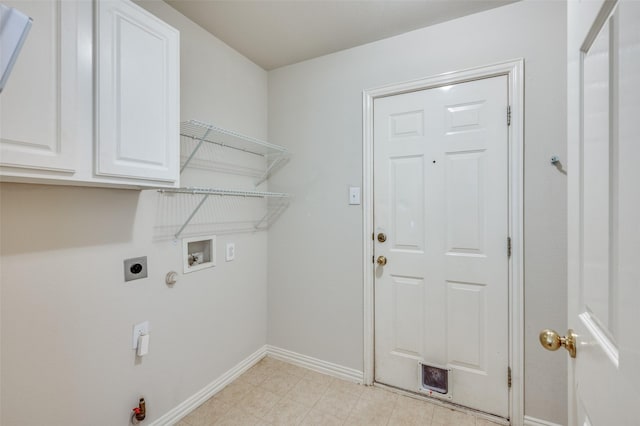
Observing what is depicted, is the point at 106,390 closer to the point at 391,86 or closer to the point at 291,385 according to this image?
the point at 291,385

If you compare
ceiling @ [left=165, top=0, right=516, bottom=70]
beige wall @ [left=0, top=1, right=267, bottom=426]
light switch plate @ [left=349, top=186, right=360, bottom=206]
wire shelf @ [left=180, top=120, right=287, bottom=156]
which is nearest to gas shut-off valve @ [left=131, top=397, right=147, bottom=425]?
beige wall @ [left=0, top=1, right=267, bottom=426]

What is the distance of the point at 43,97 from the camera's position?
2.88 feet

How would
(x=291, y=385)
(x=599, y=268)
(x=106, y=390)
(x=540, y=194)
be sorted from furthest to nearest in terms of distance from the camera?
1. (x=291, y=385)
2. (x=540, y=194)
3. (x=106, y=390)
4. (x=599, y=268)

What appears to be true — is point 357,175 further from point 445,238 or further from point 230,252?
point 230,252

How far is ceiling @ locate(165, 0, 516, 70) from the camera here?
1.58m

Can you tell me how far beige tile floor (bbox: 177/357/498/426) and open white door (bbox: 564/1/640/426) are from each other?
3.87 feet

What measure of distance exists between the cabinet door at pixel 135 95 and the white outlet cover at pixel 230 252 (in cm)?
79

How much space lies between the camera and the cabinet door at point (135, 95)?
103cm

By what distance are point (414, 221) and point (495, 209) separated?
460 mm

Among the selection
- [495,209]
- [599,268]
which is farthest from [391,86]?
[599,268]

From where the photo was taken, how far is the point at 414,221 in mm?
1839

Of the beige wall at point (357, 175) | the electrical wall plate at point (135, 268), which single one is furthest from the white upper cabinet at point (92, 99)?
the beige wall at point (357, 175)

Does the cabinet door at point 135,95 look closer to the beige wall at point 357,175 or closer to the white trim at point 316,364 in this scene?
the beige wall at point 357,175

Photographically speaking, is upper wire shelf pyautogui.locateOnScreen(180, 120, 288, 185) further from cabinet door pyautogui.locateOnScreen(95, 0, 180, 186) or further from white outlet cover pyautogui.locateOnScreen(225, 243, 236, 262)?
white outlet cover pyautogui.locateOnScreen(225, 243, 236, 262)
